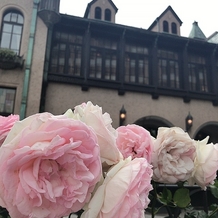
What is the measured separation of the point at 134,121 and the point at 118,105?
3.01ft

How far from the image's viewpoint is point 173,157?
86cm

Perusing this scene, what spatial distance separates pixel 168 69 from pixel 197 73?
147 cm

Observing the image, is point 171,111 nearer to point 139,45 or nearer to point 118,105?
point 118,105

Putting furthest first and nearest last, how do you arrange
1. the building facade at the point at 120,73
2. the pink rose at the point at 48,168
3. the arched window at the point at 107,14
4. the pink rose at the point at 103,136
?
1. the arched window at the point at 107,14
2. the building facade at the point at 120,73
3. the pink rose at the point at 103,136
4. the pink rose at the point at 48,168

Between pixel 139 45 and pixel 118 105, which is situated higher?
pixel 139 45

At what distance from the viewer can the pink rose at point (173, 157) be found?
836 mm

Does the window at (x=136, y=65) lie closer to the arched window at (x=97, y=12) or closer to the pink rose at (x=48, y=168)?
the arched window at (x=97, y=12)

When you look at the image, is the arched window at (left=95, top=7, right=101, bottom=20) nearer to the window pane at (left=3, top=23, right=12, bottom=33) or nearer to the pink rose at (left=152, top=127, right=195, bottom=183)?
the window pane at (left=3, top=23, right=12, bottom=33)

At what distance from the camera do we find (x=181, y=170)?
83cm

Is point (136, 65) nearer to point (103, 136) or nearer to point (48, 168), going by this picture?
point (103, 136)

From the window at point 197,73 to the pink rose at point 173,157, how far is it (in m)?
10.1

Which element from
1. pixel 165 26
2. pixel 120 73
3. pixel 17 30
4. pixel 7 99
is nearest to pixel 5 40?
pixel 17 30

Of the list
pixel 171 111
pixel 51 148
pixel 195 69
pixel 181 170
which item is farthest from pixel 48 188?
pixel 195 69

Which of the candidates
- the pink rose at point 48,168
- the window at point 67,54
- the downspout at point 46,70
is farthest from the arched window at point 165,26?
the pink rose at point 48,168
